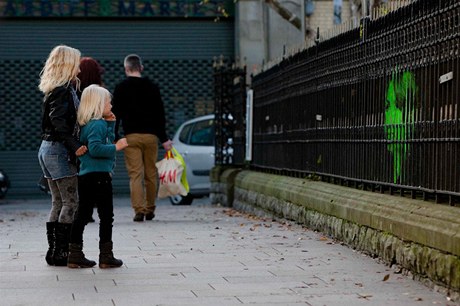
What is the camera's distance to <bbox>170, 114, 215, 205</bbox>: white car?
22.2 metres

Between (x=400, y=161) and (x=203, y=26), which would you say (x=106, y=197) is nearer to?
(x=400, y=161)

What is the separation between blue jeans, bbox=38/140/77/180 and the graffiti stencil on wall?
2576 mm

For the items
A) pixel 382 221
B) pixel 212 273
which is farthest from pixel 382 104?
pixel 212 273

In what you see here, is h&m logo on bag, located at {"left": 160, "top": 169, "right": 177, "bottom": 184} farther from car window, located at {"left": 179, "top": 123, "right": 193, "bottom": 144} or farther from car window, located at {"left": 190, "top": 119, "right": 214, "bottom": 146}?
car window, located at {"left": 190, "top": 119, "right": 214, "bottom": 146}

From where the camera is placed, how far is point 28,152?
27359mm

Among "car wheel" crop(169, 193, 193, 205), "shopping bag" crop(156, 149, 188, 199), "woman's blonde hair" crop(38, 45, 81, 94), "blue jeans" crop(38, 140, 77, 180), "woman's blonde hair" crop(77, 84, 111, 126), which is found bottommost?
"car wheel" crop(169, 193, 193, 205)

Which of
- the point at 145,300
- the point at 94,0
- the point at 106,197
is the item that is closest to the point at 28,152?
the point at 94,0

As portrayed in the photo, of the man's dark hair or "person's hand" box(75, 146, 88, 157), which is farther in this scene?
the man's dark hair

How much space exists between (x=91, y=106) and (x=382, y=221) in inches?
92.8

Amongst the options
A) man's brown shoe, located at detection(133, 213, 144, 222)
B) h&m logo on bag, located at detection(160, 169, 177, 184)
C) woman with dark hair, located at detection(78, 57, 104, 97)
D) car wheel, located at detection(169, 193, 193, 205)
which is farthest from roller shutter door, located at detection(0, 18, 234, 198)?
woman with dark hair, located at detection(78, 57, 104, 97)

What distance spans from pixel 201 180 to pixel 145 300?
570 inches

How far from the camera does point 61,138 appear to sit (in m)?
9.80

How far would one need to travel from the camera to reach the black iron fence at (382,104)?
898cm

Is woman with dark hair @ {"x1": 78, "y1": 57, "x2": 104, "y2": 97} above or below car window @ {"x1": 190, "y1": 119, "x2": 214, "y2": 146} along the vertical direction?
above
